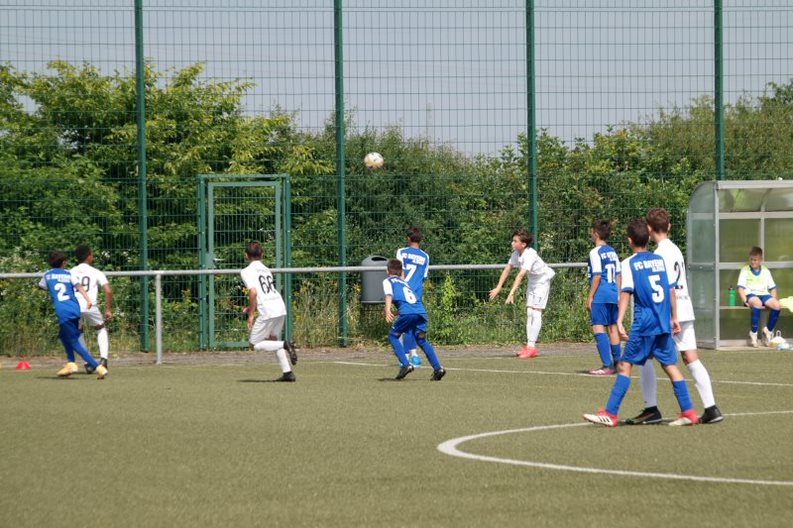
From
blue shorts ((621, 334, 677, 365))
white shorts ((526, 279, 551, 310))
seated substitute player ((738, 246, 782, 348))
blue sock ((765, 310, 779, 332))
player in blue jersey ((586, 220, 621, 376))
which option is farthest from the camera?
blue sock ((765, 310, 779, 332))

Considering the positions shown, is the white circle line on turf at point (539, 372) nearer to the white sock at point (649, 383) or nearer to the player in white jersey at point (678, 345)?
the player in white jersey at point (678, 345)

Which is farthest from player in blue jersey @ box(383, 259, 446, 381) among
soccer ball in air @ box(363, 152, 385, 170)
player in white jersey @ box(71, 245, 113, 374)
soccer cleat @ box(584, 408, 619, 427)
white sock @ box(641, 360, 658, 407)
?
soccer ball in air @ box(363, 152, 385, 170)

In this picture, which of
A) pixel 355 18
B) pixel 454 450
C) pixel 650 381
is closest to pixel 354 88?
pixel 355 18

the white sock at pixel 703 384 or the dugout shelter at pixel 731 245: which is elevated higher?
the dugout shelter at pixel 731 245

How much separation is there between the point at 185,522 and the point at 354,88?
14.7 metres

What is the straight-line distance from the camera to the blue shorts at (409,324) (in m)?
15.0

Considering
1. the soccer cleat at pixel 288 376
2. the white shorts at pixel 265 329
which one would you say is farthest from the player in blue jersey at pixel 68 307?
the soccer cleat at pixel 288 376

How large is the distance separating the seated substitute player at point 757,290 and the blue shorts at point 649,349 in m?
9.59

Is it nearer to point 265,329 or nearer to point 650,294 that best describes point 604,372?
point 265,329

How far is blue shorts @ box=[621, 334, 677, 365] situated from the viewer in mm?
10320

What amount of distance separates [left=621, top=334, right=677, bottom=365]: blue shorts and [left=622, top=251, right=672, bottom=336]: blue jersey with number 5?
0.18 feet

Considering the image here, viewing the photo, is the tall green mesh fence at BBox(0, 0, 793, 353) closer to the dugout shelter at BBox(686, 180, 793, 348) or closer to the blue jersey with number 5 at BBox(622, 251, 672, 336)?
the dugout shelter at BBox(686, 180, 793, 348)

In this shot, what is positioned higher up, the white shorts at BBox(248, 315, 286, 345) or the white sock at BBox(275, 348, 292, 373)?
the white shorts at BBox(248, 315, 286, 345)

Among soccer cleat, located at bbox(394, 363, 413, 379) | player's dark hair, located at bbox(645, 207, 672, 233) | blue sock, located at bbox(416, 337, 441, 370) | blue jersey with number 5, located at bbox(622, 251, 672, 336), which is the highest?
player's dark hair, located at bbox(645, 207, 672, 233)
